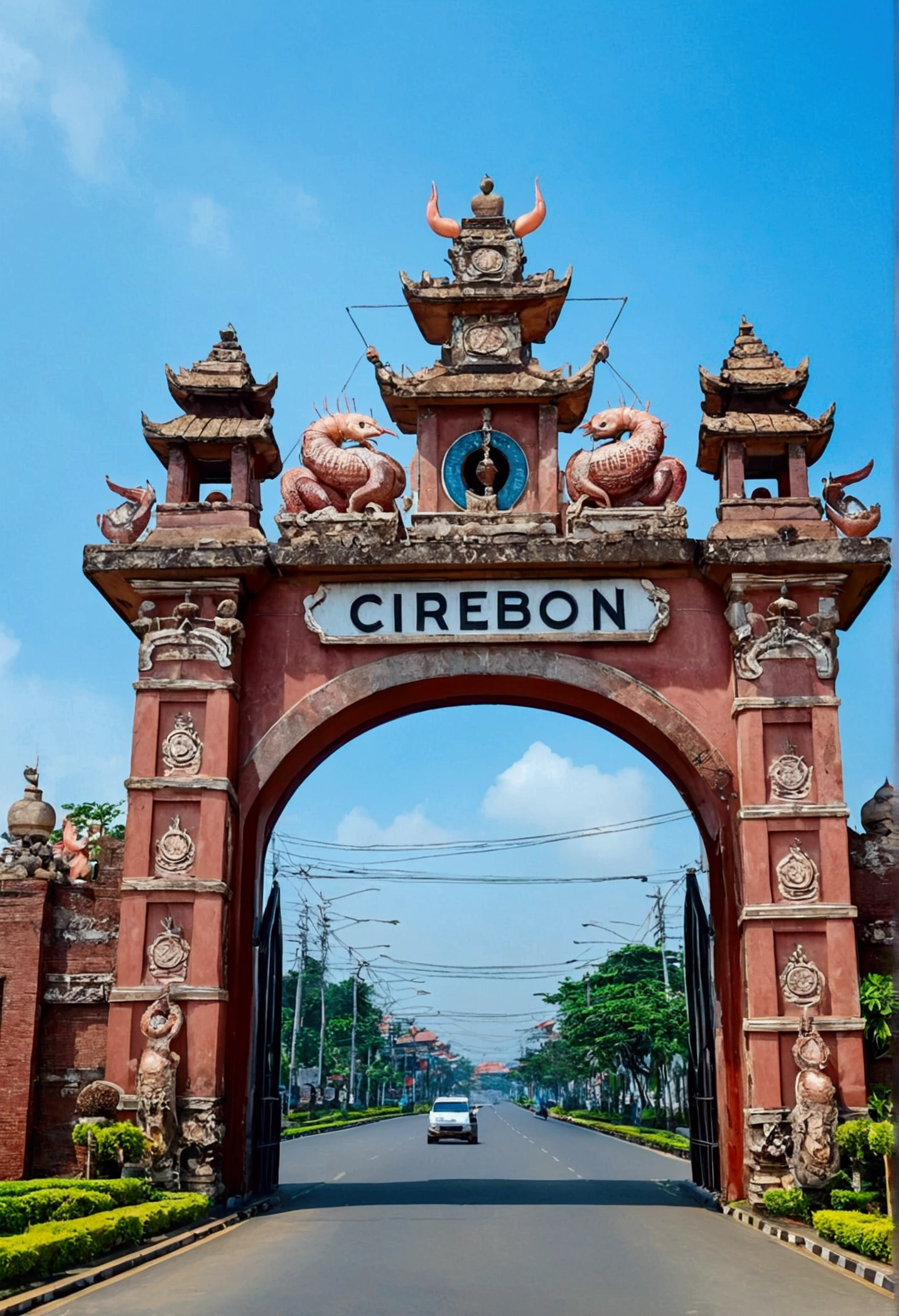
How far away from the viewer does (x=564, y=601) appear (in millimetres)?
16672

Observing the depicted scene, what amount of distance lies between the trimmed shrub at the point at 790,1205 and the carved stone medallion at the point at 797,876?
301 cm

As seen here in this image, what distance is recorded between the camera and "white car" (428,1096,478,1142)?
3472 cm

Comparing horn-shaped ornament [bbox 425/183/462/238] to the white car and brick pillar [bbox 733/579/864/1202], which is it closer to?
brick pillar [bbox 733/579/864/1202]

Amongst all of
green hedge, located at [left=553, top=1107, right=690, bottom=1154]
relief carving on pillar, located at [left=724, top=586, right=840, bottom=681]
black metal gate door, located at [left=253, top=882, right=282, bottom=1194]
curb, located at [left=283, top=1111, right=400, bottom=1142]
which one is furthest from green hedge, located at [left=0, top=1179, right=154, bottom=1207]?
curb, located at [left=283, top=1111, right=400, bottom=1142]

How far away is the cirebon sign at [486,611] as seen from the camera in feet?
54.3

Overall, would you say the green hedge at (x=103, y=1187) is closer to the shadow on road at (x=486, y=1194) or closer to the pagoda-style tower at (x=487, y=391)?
the shadow on road at (x=486, y=1194)

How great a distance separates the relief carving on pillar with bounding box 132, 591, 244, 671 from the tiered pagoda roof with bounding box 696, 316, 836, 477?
6.20 m

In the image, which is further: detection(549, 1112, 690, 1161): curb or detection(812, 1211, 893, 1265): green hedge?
detection(549, 1112, 690, 1161): curb

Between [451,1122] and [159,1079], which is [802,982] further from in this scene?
[451,1122]

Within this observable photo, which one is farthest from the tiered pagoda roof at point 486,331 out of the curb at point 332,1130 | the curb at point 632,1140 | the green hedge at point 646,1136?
the curb at point 332,1130

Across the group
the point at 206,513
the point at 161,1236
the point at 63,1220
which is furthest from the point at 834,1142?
the point at 206,513

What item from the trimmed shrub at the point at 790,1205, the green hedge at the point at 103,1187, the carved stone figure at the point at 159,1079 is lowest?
the trimmed shrub at the point at 790,1205

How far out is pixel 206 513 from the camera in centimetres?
1711

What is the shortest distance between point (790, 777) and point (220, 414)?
8.35 metres
